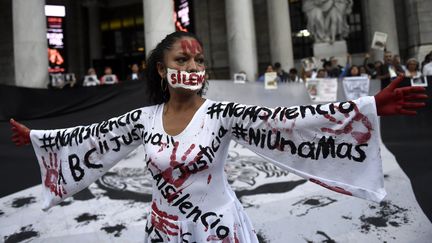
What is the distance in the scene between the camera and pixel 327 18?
16125 mm

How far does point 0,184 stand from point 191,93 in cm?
488

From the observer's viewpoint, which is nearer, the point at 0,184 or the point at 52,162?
the point at 52,162

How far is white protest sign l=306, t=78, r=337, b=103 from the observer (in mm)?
9398

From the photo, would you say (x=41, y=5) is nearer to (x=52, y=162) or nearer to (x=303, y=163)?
(x=52, y=162)

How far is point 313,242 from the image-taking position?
161 inches

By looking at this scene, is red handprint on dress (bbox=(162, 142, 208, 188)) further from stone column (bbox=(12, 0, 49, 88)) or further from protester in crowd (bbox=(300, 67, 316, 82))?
stone column (bbox=(12, 0, 49, 88))

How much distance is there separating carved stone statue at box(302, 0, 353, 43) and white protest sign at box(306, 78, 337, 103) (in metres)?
7.33

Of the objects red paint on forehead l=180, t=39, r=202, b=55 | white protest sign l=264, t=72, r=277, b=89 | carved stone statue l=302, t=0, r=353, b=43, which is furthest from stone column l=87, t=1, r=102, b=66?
red paint on forehead l=180, t=39, r=202, b=55

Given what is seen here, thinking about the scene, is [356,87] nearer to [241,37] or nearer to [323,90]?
[323,90]

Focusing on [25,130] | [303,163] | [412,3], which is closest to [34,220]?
[25,130]

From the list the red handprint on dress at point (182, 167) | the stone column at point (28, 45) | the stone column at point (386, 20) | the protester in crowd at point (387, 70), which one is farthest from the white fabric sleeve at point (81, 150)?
the stone column at point (386, 20)

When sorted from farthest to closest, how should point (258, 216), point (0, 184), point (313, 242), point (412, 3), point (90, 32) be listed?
point (90, 32), point (412, 3), point (0, 184), point (258, 216), point (313, 242)

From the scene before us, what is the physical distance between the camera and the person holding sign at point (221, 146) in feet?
6.44

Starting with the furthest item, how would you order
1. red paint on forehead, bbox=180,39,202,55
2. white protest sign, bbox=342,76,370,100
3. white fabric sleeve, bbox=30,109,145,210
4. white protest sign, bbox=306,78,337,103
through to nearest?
white protest sign, bbox=306,78,337,103
white protest sign, bbox=342,76,370,100
white fabric sleeve, bbox=30,109,145,210
red paint on forehead, bbox=180,39,202,55
